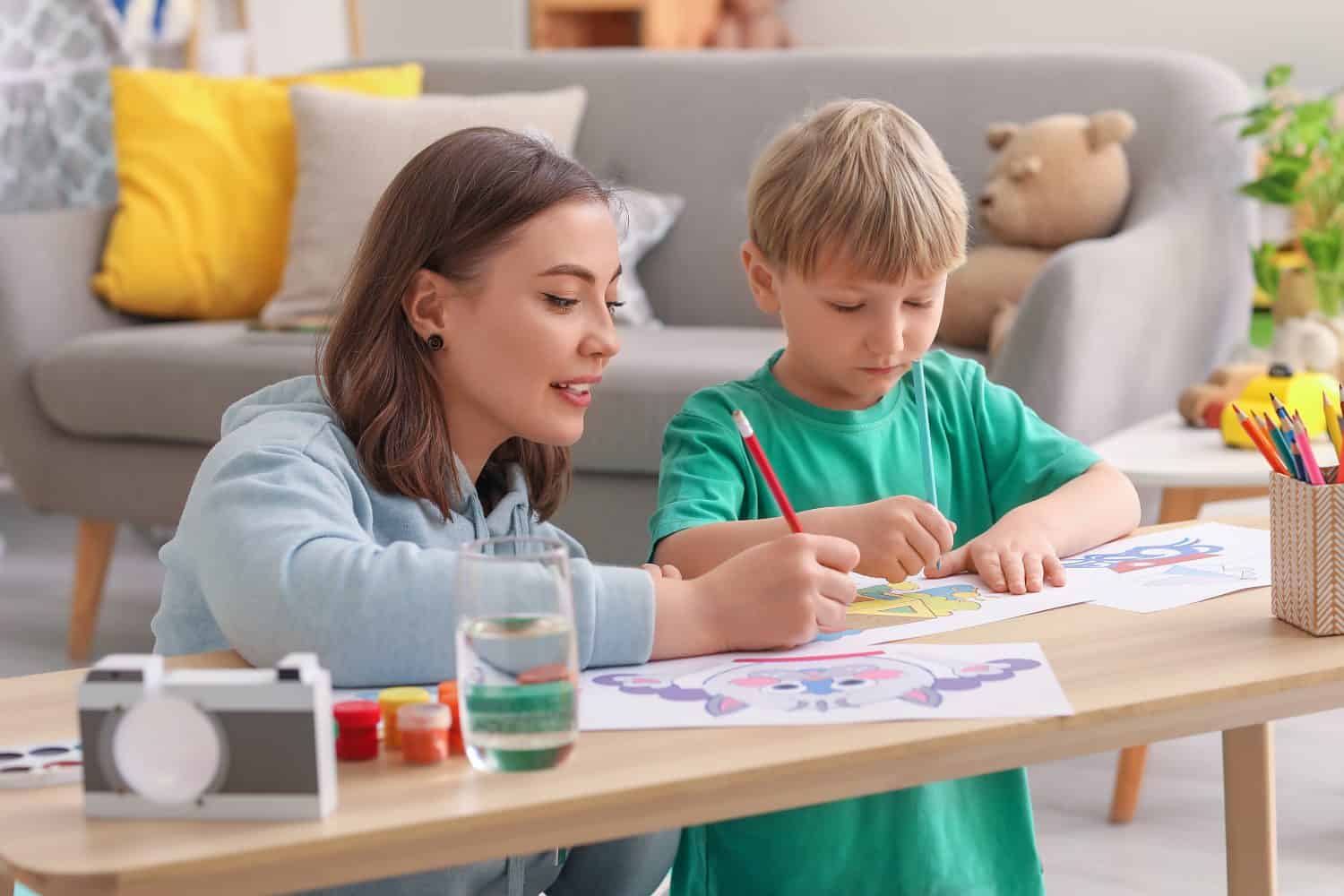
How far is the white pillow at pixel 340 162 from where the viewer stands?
2746 millimetres

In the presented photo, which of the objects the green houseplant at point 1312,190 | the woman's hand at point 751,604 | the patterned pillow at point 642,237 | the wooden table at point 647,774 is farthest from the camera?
the patterned pillow at point 642,237

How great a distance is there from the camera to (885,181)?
109 centimetres

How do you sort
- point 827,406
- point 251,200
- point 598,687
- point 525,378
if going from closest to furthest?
1. point 598,687
2. point 525,378
3. point 827,406
4. point 251,200

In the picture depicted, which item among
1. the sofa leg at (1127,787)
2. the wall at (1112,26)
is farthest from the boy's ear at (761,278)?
the wall at (1112,26)

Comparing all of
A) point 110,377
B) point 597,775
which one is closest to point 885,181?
point 597,775

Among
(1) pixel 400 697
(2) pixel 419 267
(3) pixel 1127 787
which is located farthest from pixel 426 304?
(3) pixel 1127 787

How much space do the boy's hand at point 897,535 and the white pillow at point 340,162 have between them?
6.19 feet

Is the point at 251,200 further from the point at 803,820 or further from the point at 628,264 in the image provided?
the point at 803,820

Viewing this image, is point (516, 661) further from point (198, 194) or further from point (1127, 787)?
point (198, 194)

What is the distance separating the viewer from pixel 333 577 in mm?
796

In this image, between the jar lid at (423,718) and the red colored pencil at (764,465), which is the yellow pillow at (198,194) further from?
the jar lid at (423,718)

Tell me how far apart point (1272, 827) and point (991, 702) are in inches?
17.9

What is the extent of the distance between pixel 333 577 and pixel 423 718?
5.4 inches

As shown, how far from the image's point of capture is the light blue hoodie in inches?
31.2
